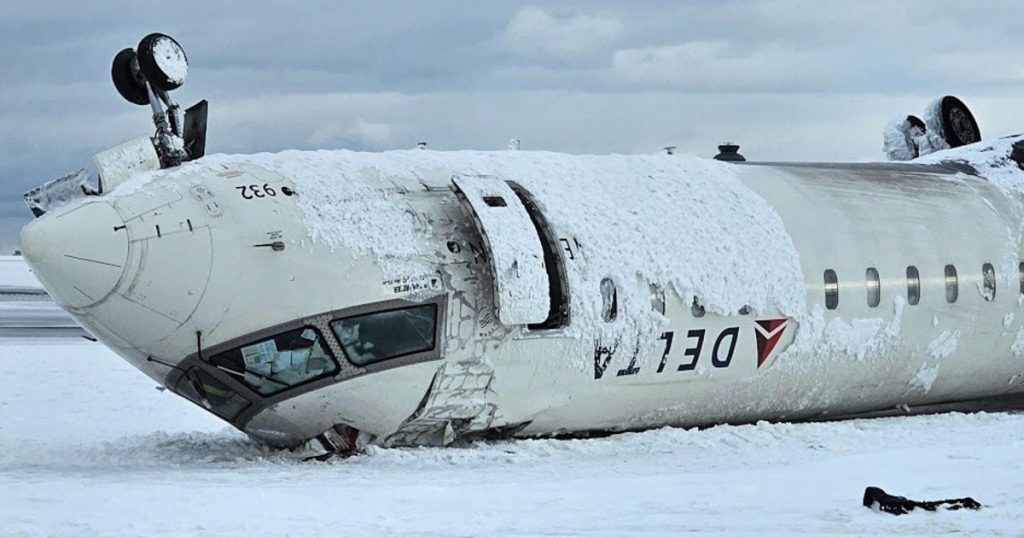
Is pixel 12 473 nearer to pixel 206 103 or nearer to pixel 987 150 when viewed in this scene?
pixel 206 103

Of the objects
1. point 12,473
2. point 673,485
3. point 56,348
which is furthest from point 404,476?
point 56,348

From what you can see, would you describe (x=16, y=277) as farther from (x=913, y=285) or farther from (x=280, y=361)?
(x=280, y=361)

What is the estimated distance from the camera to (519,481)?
11906 millimetres

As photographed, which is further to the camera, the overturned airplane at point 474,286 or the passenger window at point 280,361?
the passenger window at point 280,361

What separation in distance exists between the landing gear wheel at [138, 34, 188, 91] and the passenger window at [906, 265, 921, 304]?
29.4 feet

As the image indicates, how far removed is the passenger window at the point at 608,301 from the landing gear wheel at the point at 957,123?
32.0 ft

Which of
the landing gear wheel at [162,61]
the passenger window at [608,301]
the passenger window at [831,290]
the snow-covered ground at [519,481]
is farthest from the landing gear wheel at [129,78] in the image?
the passenger window at [831,290]

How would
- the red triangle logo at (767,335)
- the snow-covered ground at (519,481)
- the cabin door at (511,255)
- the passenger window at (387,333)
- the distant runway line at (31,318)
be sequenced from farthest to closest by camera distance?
1. the distant runway line at (31,318)
2. the red triangle logo at (767,335)
3. the cabin door at (511,255)
4. the passenger window at (387,333)
5. the snow-covered ground at (519,481)

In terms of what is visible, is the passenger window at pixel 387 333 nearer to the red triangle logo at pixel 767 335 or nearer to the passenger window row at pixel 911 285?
the red triangle logo at pixel 767 335

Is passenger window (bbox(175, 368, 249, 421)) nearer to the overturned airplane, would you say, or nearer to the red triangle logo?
the overturned airplane

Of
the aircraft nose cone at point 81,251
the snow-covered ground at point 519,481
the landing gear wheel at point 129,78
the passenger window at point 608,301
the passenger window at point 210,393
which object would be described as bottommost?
the snow-covered ground at point 519,481

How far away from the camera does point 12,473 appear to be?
1203 centimetres

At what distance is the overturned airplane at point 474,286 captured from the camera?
12617 millimetres

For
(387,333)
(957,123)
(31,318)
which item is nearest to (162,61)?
(387,333)
